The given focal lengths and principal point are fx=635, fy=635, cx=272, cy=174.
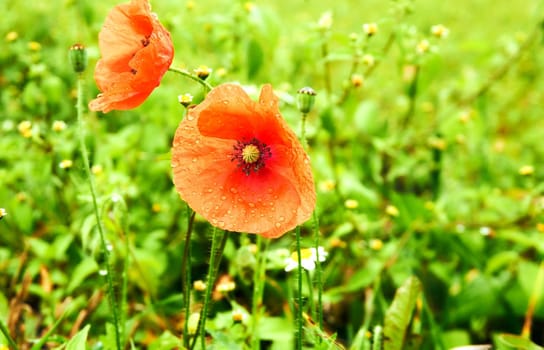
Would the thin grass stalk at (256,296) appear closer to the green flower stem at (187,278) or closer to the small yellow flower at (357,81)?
the green flower stem at (187,278)

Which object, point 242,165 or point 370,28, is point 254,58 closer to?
point 370,28

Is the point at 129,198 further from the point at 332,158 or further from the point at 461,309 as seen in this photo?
the point at 461,309

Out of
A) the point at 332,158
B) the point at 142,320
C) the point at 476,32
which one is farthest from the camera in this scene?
the point at 476,32

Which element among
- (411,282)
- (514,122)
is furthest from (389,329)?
(514,122)

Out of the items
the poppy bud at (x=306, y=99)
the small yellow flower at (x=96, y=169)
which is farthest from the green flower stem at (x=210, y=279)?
the small yellow flower at (x=96, y=169)

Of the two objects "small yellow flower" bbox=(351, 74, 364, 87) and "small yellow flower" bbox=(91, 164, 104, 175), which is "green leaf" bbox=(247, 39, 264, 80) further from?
"small yellow flower" bbox=(91, 164, 104, 175)

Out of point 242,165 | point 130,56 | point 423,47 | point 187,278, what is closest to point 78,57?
point 130,56
